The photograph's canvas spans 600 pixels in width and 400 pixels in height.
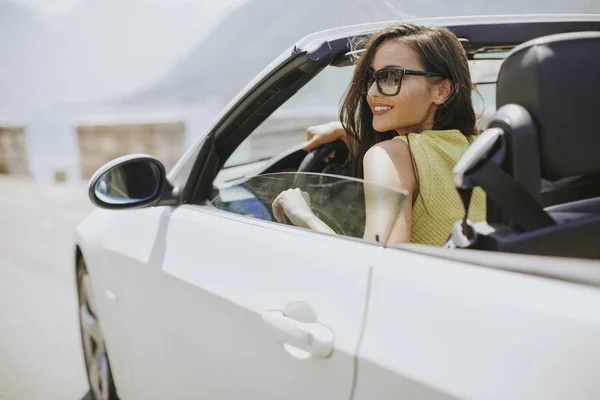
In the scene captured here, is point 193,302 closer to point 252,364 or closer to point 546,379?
point 252,364

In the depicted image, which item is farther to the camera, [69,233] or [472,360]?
[69,233]

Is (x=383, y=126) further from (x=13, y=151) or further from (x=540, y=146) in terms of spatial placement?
(x=13, y=151)

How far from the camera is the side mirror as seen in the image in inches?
90.9

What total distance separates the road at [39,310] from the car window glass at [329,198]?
72.9 inches

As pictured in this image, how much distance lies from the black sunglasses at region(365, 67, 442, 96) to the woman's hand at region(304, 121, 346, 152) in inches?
33.4

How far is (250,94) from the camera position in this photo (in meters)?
2.14

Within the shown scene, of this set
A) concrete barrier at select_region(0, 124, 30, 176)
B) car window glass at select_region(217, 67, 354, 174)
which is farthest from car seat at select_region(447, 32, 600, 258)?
concrete barrier at select_region(0, 124, 30, 176)

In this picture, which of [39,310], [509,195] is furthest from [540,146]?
[39,310]

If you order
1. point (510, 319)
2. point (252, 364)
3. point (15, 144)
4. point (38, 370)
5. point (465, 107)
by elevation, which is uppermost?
point (465, 107)

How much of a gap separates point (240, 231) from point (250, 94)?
556 millimetres

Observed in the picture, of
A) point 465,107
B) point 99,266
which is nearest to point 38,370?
point 99,266

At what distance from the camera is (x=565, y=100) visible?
1.34 meters

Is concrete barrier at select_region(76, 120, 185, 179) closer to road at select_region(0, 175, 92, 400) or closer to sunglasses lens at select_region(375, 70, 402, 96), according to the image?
road at select_region(0, 175, 92, 400)

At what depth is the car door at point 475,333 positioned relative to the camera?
99 centimetres
